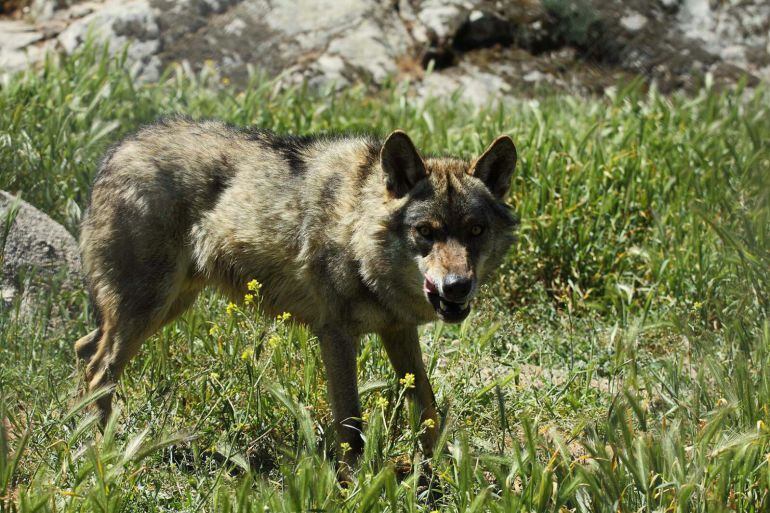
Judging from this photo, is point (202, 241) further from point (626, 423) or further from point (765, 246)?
point (765, 246)

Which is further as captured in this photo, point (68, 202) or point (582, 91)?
point (582, 91)

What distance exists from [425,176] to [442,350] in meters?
1.47

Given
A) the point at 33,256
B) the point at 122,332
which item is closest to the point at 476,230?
the point at 122,332

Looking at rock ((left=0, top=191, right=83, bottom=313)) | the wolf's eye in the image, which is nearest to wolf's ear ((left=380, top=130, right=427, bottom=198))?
the wolf's eye

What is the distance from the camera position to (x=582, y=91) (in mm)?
10195

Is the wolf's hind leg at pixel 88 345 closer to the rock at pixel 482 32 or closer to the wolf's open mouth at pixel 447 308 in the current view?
the wolf's open mouth at pixel 447 308

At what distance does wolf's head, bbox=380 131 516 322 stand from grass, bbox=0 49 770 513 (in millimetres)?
640

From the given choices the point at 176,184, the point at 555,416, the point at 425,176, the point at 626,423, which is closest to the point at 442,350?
the point at 555,416

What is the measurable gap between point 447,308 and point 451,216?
48 cm

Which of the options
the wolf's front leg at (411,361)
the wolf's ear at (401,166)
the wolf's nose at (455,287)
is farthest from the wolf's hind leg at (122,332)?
the wolf's nose at (455,287)

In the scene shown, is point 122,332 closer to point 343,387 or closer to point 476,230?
point 343,387

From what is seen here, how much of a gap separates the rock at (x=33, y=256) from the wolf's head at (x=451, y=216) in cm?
210

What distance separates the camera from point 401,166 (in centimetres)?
503

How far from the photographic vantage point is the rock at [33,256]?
18.9 ft
